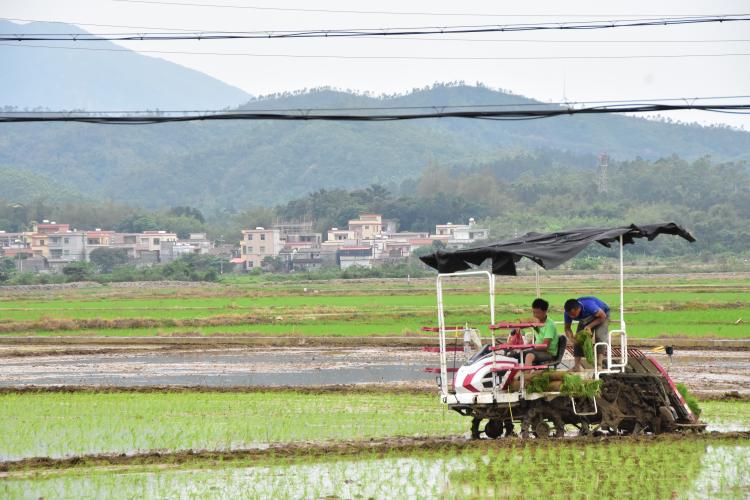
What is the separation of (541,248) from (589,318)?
116 centimetres

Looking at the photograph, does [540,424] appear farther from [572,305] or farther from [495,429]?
[572,305]

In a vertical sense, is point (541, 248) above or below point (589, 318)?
above

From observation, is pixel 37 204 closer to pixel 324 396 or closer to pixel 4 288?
pixel 4 288

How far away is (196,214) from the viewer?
171000 millimetres

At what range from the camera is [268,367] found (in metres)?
28.5

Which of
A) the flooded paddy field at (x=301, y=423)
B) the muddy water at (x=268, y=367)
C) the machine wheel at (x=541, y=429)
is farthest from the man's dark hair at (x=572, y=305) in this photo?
the muddy water at (x=268, y=367)

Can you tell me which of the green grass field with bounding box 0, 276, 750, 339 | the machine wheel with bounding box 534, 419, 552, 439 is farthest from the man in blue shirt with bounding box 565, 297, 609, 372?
the green grass field with bounding box 0, 276, 750, 339

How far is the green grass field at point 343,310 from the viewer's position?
41.1 meters

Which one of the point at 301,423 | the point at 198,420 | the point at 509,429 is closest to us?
the point at 509,429

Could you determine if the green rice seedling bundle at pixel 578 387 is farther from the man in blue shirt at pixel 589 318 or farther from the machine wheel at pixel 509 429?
the machine wheel at pixel 509 429

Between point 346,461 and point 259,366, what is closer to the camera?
point 346,461

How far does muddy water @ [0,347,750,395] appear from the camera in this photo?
24797mm

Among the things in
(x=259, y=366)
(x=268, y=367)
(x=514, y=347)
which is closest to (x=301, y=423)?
(x=514, y=347)

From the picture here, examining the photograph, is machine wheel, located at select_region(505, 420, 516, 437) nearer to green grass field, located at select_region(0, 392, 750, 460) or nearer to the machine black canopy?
green grass field, located at select_region(0, 392, 750, 460)
